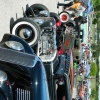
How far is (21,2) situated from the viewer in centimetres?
909

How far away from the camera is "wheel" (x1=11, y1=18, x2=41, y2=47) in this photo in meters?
7.28

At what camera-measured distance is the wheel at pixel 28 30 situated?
728cm

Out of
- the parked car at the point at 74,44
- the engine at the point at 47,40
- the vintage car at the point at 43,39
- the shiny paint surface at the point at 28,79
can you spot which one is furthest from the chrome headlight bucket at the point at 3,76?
the parked car at the point at 74,44

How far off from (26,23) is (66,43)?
5.10 m

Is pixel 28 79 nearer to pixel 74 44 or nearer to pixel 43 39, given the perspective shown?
pixel 43 39

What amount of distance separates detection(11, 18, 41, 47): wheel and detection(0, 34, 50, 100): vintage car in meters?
2.66

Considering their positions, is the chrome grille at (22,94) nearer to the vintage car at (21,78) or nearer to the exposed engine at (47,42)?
the vintage car at (21,78)

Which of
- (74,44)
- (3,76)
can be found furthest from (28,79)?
(74,44)

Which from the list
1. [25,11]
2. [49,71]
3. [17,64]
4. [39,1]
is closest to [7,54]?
[17,64]

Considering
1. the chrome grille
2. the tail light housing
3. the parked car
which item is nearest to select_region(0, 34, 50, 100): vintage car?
the chrome grille

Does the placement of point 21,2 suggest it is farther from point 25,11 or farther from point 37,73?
point 37,73

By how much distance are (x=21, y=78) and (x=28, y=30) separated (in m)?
3.18

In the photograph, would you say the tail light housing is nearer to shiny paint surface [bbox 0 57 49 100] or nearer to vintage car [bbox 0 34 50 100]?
vintage car [bbox 0 34 50 100]

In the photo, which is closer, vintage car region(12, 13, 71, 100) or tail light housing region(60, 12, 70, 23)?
vintage car region(12, 13, 71, 100)
